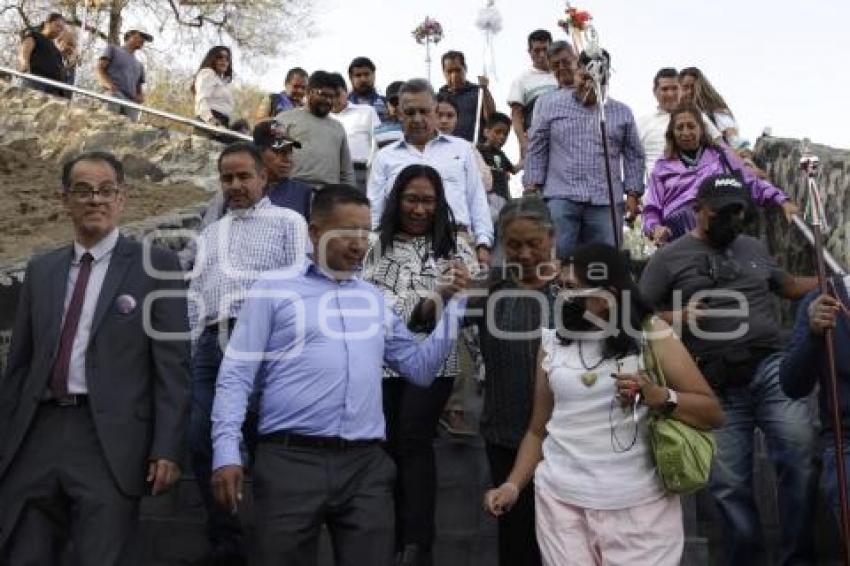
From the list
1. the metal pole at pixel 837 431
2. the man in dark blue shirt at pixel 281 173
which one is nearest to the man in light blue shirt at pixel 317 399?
the metal pole at pixel 837 431

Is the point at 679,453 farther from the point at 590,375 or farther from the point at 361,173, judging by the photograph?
the point at 361,173

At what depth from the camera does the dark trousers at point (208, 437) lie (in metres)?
5.87

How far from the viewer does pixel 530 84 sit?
37.0ft

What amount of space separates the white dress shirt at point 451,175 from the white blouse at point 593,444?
8.09 feet

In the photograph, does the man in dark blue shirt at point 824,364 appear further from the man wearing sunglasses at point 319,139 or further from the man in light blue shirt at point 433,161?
the man wearing sunglasses at point 319,139

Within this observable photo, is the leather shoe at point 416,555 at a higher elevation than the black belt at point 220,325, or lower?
lower

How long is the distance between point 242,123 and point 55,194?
2950 millimetres

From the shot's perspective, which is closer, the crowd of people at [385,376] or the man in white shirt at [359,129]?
the crowd of people at [385,376]

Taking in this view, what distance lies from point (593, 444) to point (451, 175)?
2891 millimetres

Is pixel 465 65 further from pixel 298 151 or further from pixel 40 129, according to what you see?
pixel 40 129

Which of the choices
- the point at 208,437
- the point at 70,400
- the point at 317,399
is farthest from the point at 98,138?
the point at 317,399

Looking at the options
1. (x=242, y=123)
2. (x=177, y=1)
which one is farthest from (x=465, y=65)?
(x=177, y=1)

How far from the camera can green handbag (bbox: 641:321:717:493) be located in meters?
4.29

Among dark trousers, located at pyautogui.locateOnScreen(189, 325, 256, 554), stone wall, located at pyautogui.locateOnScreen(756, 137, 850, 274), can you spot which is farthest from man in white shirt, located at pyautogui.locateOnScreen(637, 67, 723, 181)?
dark trousers, located at pyautogui.locateOnScreen(189, 325, 256, 554)
